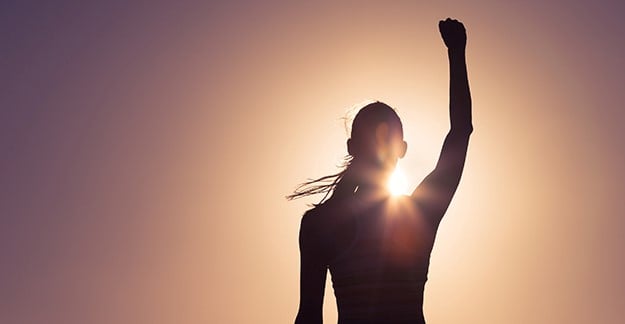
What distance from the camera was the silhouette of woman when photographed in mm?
3180

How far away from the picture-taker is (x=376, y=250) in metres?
3.25

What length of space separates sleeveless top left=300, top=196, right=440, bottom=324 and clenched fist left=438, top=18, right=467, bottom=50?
91 centimetres

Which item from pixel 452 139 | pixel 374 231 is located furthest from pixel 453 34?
pixel 374 231

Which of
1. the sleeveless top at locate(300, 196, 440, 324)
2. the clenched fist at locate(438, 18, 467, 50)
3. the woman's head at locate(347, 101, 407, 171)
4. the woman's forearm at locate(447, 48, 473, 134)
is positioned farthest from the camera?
the clenched fist at locate(438, 18, 467, 50)

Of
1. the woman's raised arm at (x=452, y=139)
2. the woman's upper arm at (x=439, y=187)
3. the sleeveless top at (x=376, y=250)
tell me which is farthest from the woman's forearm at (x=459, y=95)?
the sleeveless top at (x=376, y=250)

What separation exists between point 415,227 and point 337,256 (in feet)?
1.28

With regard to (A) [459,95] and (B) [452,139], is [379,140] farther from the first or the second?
(A) [459,95]

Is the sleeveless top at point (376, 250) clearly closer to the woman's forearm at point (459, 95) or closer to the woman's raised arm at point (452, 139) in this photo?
the woman's raised arm at point (452, 139)

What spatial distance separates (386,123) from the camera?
337 cm

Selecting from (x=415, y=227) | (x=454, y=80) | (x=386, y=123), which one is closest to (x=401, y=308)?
(x=415, y=227)

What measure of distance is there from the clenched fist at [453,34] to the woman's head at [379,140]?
588 millimetres

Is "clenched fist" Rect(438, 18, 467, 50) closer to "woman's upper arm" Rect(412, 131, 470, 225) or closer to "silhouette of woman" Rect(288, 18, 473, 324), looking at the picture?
"silhouette of woman" Rect(288, 18, 473, 324)

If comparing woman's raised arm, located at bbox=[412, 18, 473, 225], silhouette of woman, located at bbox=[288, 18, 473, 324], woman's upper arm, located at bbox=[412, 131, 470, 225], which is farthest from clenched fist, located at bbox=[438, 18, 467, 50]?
woman's upper arm, located at bbox=[412, 131, 470, 225]

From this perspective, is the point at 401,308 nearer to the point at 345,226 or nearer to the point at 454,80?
the point at 345,226
